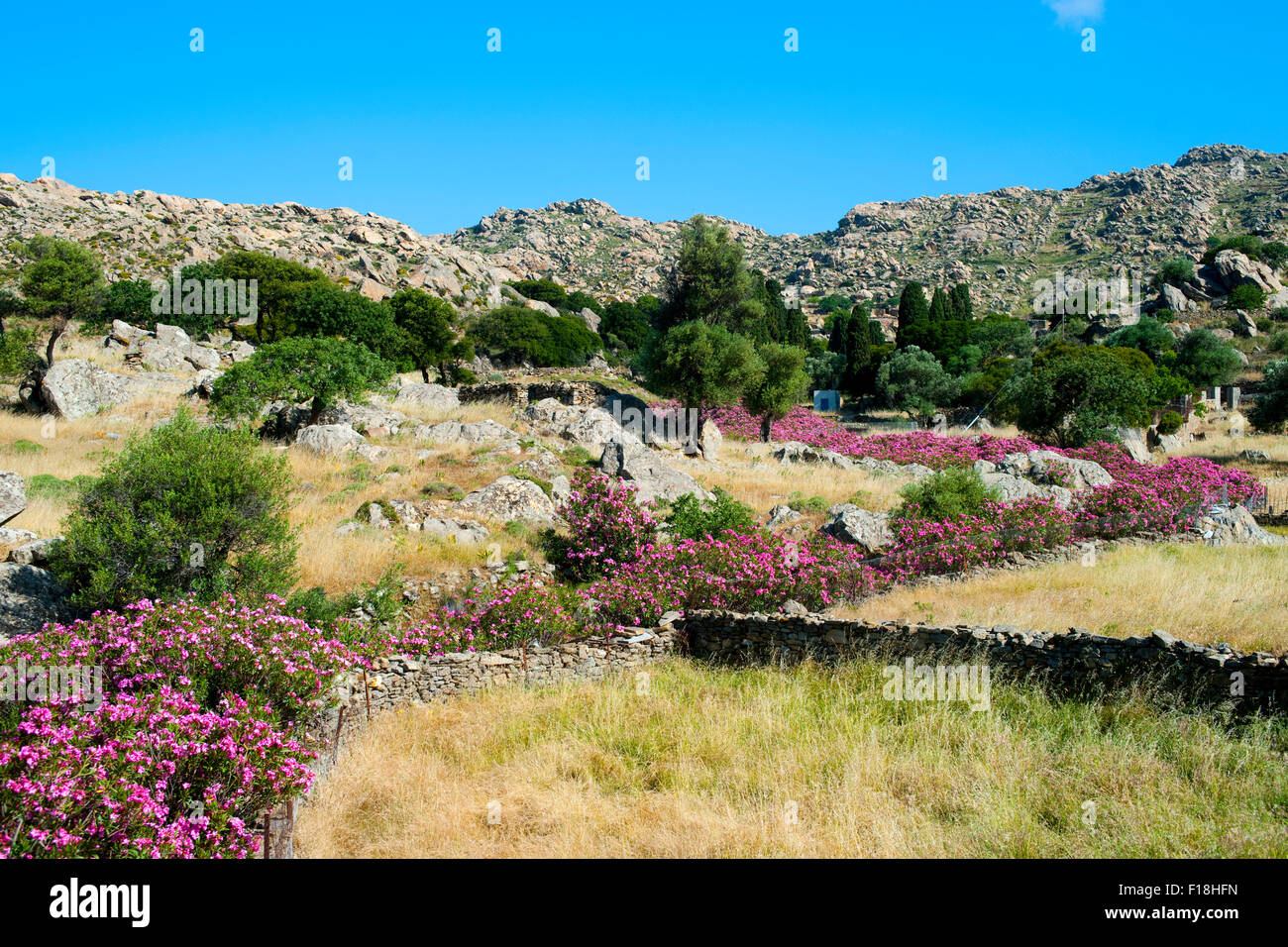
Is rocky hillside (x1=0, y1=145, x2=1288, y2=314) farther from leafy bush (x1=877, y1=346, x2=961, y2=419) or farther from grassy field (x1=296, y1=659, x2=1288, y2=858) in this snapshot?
grassy field (x1=296, y1=659, x2=1288, y2=858)

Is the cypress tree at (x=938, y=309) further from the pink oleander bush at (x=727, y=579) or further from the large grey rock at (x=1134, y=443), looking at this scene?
the pink oleander bush at (x=727, y=579)

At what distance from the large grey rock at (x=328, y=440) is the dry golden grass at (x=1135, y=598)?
581 inches

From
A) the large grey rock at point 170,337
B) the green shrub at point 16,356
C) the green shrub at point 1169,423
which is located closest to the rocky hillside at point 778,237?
the large grey rock at point 170,337

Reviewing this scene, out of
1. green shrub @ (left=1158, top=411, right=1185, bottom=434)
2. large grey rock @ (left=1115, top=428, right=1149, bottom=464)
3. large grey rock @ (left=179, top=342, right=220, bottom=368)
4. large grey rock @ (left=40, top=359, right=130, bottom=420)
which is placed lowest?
large grey rock @ (left=1115, top=428, right=1149, bottom=464)

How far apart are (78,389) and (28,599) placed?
64.1 ft

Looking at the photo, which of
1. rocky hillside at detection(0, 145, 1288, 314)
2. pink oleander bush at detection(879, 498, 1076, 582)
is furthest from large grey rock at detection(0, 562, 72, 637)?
rocky hillside at detection(0, 145, 1288, 314)

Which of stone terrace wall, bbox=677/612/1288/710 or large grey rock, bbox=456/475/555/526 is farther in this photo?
large grey rock, bbox=456/475/555/526

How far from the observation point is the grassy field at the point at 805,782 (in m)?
5.75

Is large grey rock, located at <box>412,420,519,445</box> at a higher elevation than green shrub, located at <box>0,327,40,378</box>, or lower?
lower

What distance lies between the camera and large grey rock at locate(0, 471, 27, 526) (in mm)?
11312

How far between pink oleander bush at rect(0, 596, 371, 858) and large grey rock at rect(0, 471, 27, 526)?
19.2 ft

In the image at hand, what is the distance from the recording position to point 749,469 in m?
26.4

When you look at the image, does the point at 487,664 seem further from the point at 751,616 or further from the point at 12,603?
the point at 12,603

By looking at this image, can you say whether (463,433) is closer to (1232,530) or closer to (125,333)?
(1232,530)
